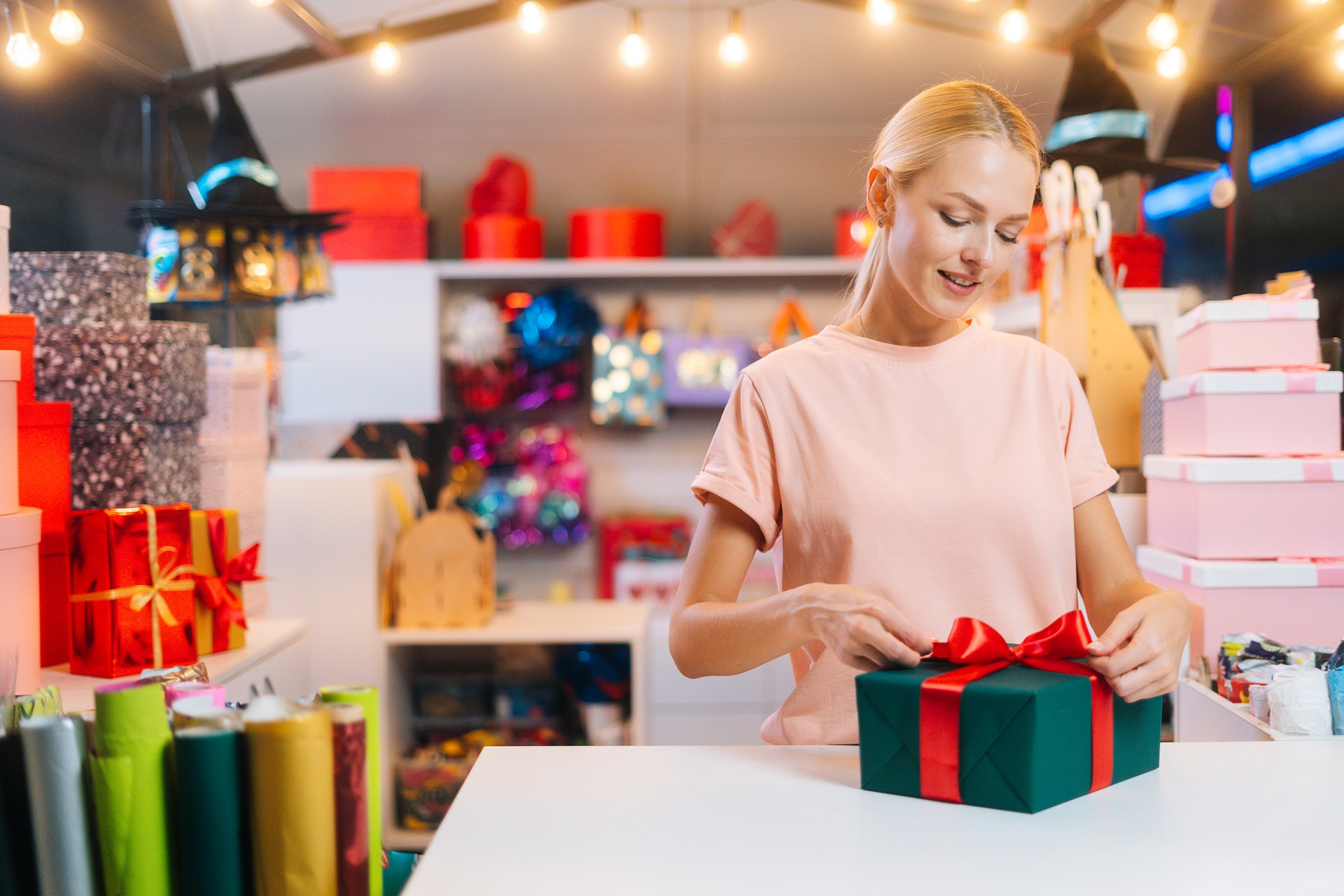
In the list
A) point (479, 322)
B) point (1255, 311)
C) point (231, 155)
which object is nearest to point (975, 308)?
point (1255, 311)

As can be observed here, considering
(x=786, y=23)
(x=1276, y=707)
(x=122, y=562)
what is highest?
(x=786, y=23)

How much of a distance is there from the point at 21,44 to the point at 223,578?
112 cm

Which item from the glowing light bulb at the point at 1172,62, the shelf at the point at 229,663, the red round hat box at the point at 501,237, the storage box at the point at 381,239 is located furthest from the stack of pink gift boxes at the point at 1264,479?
the storage box at the point at 381,239

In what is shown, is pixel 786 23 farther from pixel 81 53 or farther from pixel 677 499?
pixel 81 53

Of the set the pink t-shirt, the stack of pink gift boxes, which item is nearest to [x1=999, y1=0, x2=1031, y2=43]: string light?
the stack of pink gift boxes

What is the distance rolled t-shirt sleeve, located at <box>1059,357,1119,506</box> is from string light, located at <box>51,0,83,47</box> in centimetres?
207

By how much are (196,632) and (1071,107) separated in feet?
7.54

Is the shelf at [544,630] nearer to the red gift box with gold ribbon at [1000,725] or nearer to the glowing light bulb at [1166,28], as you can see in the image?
the glowing light bulb at [1166,28]

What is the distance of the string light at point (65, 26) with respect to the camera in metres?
2.29

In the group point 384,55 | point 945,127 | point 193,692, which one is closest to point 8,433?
point 193,692

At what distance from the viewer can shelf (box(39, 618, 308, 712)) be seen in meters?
1.69

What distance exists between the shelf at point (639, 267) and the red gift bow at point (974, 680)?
2.82 meters

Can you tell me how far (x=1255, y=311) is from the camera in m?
1.83

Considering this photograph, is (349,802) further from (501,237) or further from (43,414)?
(501,237)
